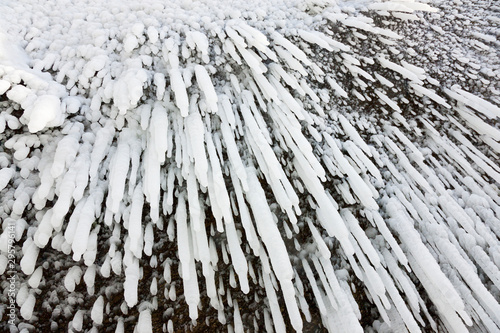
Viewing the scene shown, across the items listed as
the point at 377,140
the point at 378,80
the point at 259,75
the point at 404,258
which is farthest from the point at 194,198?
the point at 378,80

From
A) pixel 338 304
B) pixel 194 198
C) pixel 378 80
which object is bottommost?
pixel 338 304

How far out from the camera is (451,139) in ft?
8.75

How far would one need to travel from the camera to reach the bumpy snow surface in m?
1.95

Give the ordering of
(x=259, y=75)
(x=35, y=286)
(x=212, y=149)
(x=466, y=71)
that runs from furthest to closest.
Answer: (x=466, y=71) → (x=259, y=75) → (x=212, y=149) → (x=35, y=286)

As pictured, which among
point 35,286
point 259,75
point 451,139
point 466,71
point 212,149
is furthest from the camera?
point 466,71

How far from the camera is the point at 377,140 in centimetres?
254

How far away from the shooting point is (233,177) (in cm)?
217

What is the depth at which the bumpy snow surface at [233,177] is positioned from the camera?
6.38ft

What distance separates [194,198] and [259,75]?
110 cm

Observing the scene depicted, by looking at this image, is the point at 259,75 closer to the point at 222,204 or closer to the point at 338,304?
the point at 222,204

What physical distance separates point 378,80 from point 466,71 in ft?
2.91

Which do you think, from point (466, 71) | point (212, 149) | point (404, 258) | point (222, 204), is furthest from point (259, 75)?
point (466, 71)

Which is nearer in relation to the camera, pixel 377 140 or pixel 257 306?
pixel 257 306

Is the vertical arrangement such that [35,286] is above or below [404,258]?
below
